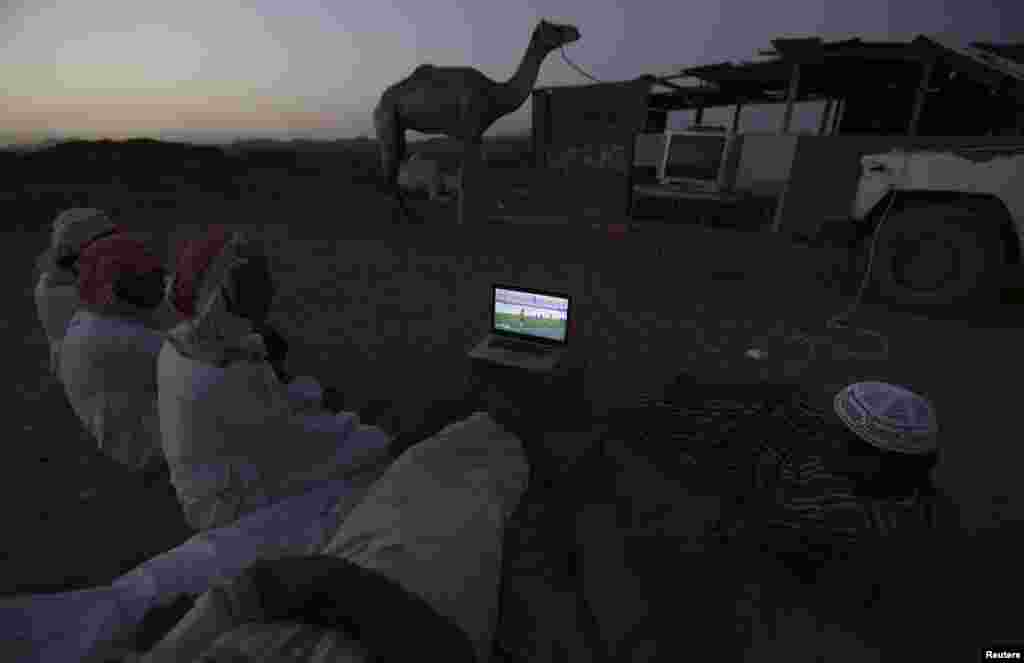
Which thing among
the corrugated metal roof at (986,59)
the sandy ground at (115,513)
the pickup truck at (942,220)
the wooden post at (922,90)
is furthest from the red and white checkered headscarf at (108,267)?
the wooden post at (922,90)

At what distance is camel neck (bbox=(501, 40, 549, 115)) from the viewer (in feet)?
31.5

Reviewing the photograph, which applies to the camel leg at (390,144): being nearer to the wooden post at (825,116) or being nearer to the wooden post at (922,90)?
the wooden post at (922,90)

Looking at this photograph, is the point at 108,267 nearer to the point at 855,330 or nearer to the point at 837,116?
the point at 855,330

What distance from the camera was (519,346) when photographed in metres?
3.68

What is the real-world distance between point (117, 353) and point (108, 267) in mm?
535

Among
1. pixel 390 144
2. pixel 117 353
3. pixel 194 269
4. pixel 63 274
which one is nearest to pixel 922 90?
pixel 390 144

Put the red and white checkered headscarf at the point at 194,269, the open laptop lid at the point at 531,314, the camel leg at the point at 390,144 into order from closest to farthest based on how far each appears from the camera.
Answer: the red and white checkered headscarf at the point at 194,269 < the open laptop lid at the point at 531,314 < the camel leg at the point at 390,144

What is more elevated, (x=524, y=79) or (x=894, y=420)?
(x=524, y=79)

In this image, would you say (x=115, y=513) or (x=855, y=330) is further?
(x=855, y=330)

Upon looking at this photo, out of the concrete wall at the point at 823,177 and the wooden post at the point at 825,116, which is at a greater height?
the wooden post at the point at 825,116

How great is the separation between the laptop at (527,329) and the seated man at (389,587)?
59.3 inches

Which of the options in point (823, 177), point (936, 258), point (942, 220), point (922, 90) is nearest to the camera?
point (942, 220)

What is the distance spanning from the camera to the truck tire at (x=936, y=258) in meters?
5.67

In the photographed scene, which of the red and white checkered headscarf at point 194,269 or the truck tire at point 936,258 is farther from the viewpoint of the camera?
the truck tire at point 936,258
